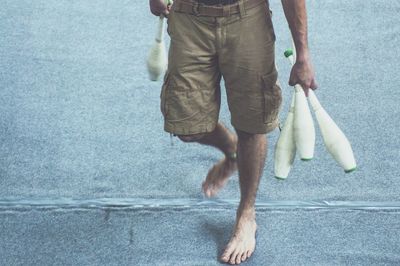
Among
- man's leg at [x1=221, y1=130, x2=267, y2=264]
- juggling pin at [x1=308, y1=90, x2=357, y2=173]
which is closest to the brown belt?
juggling pin at [x1=308, y1=90, x2=357, y2=173]

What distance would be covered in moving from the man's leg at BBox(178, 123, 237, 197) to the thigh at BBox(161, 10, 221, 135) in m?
0.11

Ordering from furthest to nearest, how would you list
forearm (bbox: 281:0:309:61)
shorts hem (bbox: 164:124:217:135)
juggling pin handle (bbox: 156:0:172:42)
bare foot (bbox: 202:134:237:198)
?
bare foot (bbox: 202:134:237:198) < juggling pin handle (bbox: 156:0:172:42) < shorts hem (bbox: 164:124:217:135) < forearm (bbox: 281:0:309:61)

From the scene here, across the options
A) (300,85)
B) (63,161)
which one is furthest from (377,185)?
(63,161)

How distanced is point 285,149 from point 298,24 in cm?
36

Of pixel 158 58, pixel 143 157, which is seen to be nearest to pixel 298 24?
pixel 158 58

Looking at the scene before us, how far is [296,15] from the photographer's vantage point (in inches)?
74.9

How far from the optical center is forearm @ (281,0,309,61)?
190cm

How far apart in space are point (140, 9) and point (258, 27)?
72.4 inches

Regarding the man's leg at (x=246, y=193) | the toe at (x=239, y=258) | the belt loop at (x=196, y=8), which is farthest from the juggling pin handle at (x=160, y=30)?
the toe at (x=239, y=258)

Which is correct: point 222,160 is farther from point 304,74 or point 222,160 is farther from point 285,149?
point 304,74

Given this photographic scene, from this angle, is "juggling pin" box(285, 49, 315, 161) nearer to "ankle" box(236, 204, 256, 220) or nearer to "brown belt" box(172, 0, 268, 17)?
"brown belt" box(172, 0, 268, 17)

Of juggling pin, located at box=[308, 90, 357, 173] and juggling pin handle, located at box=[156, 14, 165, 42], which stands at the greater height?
juggling pin handle, located at box=[156, 14, 165, 42]

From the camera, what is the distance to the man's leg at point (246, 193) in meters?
2.15

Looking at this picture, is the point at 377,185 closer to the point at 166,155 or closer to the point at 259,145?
the point at 259,145
